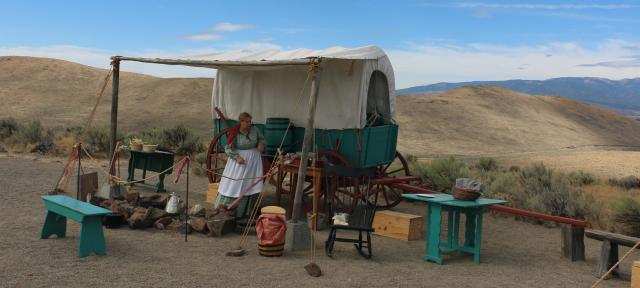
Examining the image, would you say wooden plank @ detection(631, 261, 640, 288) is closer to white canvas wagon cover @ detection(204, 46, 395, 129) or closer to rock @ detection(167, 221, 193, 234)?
white canvas wagon cover @ detection(204, 46, 395, 129)

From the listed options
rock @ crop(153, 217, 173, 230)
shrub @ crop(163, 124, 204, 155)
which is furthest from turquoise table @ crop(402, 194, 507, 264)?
shrub @ crop(163, 124, 204, 155)

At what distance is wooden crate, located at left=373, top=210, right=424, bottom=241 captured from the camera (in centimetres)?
712

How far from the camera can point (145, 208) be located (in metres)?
7.27

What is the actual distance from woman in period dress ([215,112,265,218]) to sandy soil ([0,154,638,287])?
0.98 metres

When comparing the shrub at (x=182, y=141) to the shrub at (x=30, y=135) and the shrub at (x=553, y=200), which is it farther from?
the shrub at (x=553, y=200)

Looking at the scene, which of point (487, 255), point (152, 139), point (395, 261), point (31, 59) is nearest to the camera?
point (395, 261)

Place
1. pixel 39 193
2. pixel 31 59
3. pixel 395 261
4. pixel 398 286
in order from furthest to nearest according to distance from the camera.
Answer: pixel 31 59
pixel 39 193
pixel 395 261
pixel 398 286

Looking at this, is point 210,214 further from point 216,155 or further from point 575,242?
point 575,242


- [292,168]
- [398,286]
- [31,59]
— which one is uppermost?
[31,59]

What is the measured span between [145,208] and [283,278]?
2.79 meters

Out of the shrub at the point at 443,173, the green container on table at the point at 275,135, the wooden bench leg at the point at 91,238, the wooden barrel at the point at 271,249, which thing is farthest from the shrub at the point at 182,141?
the wooden bench leg at the point at 91,238

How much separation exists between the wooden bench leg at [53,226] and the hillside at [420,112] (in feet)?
58.1

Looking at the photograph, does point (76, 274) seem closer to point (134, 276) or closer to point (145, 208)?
point (134, 276)

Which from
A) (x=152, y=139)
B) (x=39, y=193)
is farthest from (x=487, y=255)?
(x=152, y=139)
